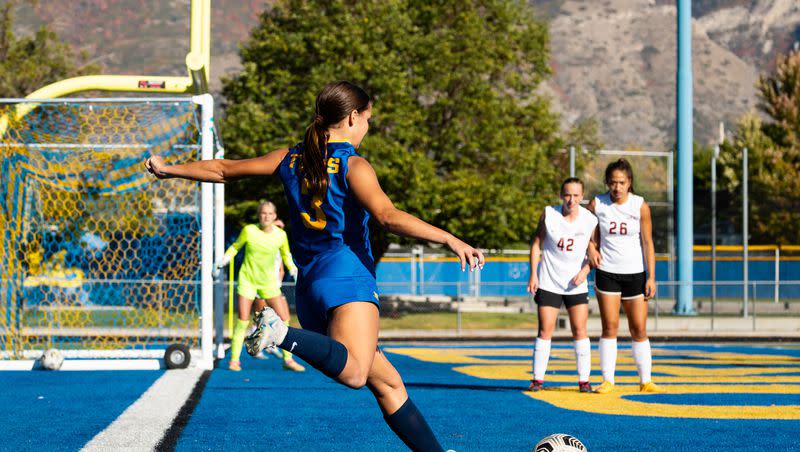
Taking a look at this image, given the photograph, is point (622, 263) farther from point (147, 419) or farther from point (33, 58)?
point (33, 58)

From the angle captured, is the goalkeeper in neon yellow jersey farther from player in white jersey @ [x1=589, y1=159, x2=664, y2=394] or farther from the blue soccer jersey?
the blue soccer jersey

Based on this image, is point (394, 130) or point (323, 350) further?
point (394, 130)

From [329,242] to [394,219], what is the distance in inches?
18.5

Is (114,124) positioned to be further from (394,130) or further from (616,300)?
(394,130)

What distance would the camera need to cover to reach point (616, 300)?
950 centimetres

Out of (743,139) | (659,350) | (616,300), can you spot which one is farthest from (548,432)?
(743,139)

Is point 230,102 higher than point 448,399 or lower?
higher

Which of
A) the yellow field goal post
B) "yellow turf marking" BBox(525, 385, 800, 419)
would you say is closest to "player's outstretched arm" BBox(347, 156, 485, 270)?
"yellow turf marking" BBox(525, 385, 800, 419)

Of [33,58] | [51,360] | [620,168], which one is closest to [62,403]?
[51,360]

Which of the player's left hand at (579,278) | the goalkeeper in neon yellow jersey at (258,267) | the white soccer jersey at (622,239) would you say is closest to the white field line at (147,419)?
the goalkeeper in neon yellow jersey at (258,267)

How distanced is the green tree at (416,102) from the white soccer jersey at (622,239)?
60.9 ft

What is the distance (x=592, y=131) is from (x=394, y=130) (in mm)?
54698

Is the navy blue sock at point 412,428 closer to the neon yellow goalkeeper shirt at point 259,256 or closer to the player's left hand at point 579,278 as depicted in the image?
the player's left hand at point 579,278

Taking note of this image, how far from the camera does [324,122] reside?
16.3 ft
